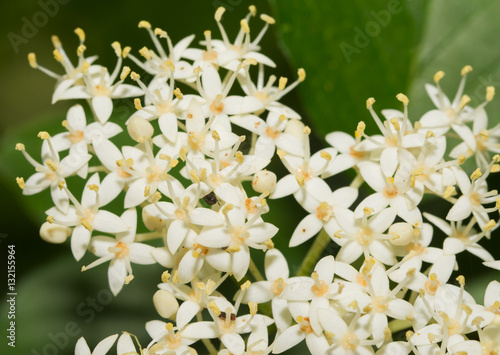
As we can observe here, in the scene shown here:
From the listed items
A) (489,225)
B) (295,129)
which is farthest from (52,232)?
(489,225)

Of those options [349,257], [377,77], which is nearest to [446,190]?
[349,257]

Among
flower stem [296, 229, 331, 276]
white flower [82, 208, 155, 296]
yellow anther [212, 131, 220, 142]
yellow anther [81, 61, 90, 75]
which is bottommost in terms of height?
flower stem [296, 229, 331, 276]

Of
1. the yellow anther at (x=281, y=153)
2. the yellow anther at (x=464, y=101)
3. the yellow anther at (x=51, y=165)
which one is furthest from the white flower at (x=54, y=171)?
the yellow anther at (x=464, y=101)

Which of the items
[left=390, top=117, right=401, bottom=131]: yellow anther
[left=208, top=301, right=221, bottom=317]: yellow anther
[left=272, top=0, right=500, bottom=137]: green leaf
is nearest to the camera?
[left=208, top=301, right=221, bottom=317]: yellow anther

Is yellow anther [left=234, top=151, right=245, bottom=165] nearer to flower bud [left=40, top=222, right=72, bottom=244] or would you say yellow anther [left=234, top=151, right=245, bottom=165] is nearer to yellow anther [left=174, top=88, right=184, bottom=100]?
yellow anther [left=174, top=88, right=184, bottom=100]

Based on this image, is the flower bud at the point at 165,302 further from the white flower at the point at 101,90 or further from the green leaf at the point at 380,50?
the green leaf at the point at 380,50

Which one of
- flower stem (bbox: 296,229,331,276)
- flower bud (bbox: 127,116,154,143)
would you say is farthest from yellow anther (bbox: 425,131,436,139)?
flower bud (bbox: 127,116,154,143)

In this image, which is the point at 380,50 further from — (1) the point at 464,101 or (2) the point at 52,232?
(2) the point at 52,232
